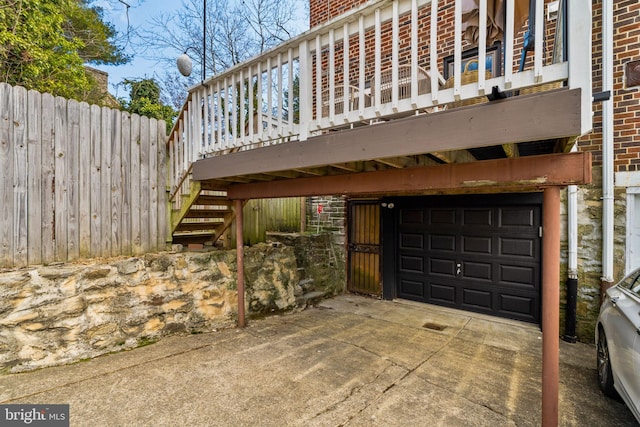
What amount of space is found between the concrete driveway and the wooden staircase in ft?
4.82

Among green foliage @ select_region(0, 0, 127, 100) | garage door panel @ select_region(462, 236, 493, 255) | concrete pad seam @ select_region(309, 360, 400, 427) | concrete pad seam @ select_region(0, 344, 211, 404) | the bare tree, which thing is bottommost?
concrete pad seam @ select_region(309, 360, 400, 427)

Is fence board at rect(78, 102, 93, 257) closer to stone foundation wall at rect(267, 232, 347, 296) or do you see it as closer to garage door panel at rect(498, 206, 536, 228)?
stone foundation wall at rect(267, 232, 347, 296)

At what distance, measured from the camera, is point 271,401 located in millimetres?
2656

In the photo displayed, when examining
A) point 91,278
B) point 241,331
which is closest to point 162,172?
point 91,278

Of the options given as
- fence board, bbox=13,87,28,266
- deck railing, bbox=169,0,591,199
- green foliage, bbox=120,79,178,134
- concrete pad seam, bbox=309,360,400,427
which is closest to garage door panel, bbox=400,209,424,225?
deck railing, bbox=169,0,591,199

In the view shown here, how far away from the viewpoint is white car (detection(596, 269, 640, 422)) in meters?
2.09

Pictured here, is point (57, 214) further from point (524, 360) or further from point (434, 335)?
point (524, 360)

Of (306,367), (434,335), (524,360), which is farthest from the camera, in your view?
(434,335)

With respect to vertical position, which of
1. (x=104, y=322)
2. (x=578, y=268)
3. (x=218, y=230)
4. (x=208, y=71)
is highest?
(x=208, y=71)

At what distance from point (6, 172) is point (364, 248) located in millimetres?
5322

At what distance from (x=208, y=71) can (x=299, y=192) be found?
10.4 meters

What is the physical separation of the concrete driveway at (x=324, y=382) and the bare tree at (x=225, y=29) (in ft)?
34.3

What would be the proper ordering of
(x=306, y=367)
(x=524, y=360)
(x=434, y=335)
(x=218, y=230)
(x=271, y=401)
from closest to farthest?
(x=271, y=401), (x=306, y=367), (x=524, y=360), (x=434, y=335), (x=218, y=230)

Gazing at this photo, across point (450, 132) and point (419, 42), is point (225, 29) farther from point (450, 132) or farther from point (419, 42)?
point (450, 132)
